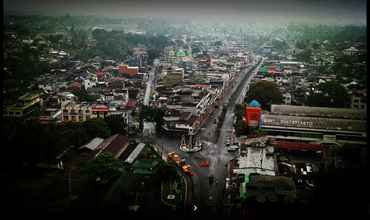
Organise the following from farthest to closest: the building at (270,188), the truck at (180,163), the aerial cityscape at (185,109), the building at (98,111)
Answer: the building at (98,111)
the truck at (180,163)
the aerial cityscape at (185,109)
the building at (270,188)

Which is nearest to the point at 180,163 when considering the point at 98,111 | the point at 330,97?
the point at 98,111

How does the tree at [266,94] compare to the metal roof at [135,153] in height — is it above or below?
above

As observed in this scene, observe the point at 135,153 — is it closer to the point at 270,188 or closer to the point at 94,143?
the point at 94,143

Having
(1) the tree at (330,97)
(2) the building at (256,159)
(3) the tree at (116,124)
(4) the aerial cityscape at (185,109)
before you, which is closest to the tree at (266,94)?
(4) the aerial cityscape at (185,109)

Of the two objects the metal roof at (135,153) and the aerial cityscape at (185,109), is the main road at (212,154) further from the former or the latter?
the metal roof at (135,153)

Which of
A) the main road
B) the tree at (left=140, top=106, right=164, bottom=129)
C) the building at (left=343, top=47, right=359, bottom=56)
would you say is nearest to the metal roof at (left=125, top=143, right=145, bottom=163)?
the main road

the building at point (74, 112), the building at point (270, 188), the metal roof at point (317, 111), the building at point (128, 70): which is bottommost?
the building at point (270, 188)

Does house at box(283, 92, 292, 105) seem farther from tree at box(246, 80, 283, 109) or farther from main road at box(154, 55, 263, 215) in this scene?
main road at box(154, 55, 263, 215)

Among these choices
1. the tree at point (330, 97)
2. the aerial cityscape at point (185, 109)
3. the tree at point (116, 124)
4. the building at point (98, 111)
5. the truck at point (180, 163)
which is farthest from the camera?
the building at point (98, 111)
